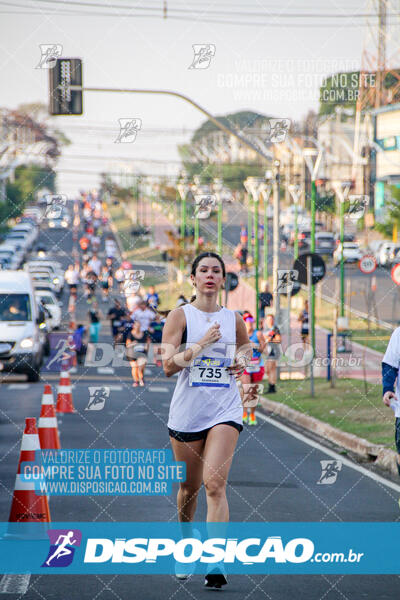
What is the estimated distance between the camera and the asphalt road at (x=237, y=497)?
6750 millimetres

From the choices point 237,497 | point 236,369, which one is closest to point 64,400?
A: point 237,497

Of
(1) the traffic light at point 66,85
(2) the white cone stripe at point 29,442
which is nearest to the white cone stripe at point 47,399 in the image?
(2) the white cone stripe at point 29,442

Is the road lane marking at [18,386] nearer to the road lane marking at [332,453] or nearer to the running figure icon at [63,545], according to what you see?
the road lane marking at [332,453]

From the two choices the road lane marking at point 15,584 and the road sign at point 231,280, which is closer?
the road lane marking at point 15,584

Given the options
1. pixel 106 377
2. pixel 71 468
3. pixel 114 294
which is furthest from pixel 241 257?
pixel 71 468

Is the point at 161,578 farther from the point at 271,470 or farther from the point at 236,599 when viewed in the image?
the point at 271,470

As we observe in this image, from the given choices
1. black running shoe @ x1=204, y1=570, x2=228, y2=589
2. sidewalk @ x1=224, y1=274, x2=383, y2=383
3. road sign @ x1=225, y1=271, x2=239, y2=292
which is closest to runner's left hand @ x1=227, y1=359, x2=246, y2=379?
black running shoe @ x1=204, y1=570, x2=228, y2=589

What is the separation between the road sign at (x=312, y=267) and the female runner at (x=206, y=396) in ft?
43.3

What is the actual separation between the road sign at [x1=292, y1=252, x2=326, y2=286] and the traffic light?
4960mm

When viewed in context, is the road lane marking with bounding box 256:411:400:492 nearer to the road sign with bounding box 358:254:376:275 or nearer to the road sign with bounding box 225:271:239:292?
the road sign with bounding box 358:254:376:275

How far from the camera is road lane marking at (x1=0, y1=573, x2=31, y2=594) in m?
6.68

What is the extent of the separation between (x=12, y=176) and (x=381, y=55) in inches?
1040

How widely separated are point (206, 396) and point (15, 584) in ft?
4.89

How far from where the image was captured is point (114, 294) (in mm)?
54344
